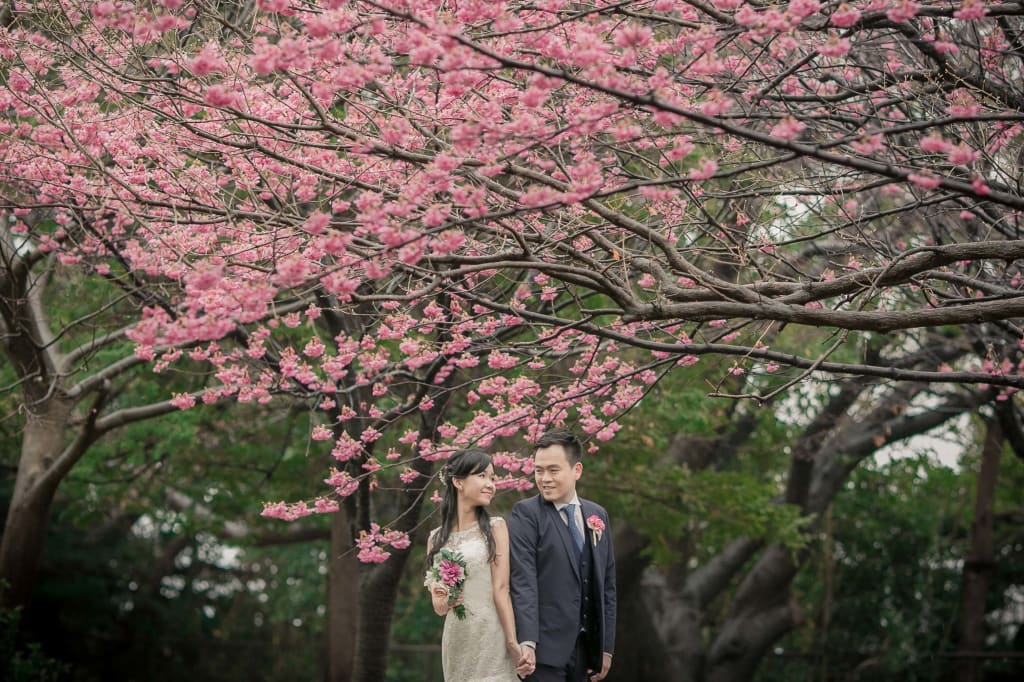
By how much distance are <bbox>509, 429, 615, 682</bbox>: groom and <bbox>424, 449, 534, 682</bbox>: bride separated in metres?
0.06

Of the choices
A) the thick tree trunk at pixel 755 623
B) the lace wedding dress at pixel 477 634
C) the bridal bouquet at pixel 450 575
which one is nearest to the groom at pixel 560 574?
the lace wedding dress at pixel 477 634

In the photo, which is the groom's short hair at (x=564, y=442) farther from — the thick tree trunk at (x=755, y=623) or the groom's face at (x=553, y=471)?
the thick tree trunk at (x=755, y=623)

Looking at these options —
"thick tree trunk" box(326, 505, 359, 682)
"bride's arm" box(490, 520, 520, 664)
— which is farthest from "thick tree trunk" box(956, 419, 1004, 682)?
"bride's arm" box(490, 520, 520, 664)

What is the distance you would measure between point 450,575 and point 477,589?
0.15m

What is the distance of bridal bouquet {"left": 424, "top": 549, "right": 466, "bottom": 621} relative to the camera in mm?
4617

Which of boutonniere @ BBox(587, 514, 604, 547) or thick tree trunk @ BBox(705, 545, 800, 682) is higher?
thick tree trunk @ BBox(705, 545, 800, 682)

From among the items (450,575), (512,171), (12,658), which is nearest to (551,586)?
(450,575)

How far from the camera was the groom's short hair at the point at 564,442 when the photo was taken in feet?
15.7

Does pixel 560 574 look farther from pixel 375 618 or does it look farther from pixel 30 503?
pixel 30 503

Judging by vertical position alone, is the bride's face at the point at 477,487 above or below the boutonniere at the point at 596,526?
above

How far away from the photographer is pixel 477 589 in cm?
467

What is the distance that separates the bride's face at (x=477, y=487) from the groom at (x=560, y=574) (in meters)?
0.16

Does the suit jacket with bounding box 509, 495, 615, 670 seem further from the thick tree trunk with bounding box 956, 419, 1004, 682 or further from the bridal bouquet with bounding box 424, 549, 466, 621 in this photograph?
the thick tree trunk with bounding box 956, 419, 1004, 682

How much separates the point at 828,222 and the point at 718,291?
242 centimetres
